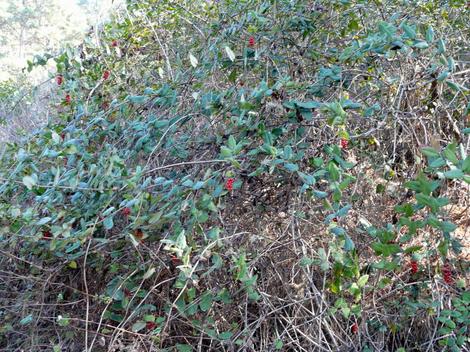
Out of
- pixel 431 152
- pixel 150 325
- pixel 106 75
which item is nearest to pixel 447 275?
pixel 431 152

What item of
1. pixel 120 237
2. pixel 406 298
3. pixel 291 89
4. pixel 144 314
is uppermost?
pixel 291 89

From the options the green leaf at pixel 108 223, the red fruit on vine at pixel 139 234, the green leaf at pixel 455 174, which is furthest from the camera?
the red fruit on vine at pixel 139 234

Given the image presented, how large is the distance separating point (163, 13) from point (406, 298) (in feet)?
8.47

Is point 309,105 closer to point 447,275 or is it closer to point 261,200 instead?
point 261,200

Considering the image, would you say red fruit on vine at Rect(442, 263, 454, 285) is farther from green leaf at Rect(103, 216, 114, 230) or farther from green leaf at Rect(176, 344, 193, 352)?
green leaf at Rect(103, 216, 114, 230)

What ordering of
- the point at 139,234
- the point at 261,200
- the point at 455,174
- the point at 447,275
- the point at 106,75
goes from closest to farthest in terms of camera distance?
the point at 455,174 < the point at 139,234 < the point at 447,275 < the point at 261,200 < the point at 106,75

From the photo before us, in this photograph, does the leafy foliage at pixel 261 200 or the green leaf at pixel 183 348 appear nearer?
the leafy foliage at pixel 261 200

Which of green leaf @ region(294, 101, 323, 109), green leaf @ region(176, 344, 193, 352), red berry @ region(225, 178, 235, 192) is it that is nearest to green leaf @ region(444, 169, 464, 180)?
green leaf @ region(294, 101, 323, 109)

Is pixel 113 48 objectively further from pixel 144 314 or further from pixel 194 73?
pixel 144 314

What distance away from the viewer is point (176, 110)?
2.68m

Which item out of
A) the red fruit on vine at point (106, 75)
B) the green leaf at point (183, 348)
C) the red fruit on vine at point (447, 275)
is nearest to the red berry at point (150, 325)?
the green leaf at point (183, 348)

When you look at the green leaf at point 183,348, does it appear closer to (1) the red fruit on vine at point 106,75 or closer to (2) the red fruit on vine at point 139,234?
(2) the red fruit on vine at point 139,234

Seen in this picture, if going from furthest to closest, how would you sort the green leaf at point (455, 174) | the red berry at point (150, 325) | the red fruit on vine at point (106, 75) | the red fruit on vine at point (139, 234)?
the red fruit on vine at point (106, 75), the red berry at point (150, 325), the red fruit on vine at point (139, 234), the green leaf at point (455, 174)

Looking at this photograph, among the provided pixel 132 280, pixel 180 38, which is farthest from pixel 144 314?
pixel 180 38
